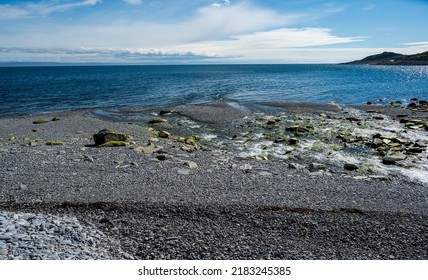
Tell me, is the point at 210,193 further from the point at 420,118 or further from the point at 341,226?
the point at 420,118

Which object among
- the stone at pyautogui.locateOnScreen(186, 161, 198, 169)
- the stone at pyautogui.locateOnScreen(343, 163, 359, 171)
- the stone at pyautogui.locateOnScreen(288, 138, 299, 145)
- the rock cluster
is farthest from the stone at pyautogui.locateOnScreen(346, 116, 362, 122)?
the rock cluster

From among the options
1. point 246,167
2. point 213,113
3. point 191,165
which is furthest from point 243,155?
point 213,113

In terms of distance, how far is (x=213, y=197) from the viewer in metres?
11.7

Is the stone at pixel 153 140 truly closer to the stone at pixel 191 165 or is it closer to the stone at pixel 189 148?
the stone at pixel 189 148

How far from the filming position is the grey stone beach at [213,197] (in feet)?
28.0

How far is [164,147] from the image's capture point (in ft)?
64.6

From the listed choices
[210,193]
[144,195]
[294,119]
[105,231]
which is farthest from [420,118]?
[105,231]

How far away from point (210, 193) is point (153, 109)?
28.8m

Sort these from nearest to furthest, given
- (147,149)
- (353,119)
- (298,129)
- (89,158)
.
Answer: (89,158)
(147,149)
(298,129)
(353,119)

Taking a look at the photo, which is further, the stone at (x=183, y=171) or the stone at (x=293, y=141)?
the stone at (x=293, y=141)

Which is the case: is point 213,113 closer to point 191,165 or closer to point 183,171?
point 191,165

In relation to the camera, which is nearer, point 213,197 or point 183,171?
point 213,197

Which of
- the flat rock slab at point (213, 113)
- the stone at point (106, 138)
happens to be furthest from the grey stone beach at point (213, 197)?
the flat rock slab at point (213, 113)
